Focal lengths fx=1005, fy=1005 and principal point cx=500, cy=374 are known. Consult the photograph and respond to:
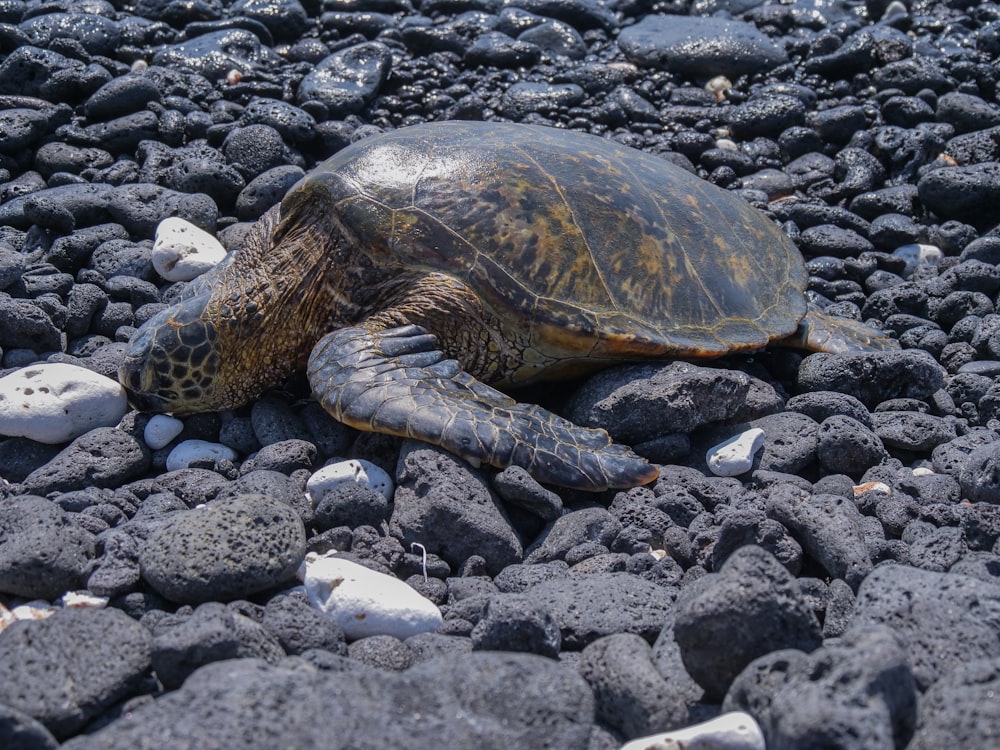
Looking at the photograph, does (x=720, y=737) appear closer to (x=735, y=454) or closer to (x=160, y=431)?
(x=735, y=454)

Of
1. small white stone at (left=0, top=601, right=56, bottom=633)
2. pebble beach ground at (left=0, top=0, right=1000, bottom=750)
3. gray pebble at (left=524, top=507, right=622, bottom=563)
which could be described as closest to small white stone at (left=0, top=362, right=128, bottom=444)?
pebble beach ground at (left=0, top=0, right=1000, bottom=750)

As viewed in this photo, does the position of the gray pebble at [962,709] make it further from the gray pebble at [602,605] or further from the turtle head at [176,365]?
the turtle head at [176,365]

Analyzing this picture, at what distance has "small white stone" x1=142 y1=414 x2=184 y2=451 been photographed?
16.4ft

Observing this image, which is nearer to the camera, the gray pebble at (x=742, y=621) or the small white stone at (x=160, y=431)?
the gray pebble at (x=742, y=621)

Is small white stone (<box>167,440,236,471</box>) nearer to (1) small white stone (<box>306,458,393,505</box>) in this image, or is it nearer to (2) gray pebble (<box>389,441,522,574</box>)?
(1) small white stone (<box>306,458,393,505</box>)

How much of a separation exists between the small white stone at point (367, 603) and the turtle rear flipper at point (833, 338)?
10.7ft

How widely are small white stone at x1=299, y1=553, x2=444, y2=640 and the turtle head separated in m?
1.79

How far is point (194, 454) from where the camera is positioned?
16.1 ft

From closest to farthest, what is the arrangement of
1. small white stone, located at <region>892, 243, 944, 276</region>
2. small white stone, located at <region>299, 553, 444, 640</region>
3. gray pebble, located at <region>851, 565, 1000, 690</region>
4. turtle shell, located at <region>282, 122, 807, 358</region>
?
1. gray pebble, located at <region>851, 565, 1000, 690</region>
2. small white stone, located at <region>299, 553, 444, 640</region>
3. turtle shell, located at <region>282, 122, 807, 358</region>
4. small white stone, located at <region>892, 243, 944, 276</region>

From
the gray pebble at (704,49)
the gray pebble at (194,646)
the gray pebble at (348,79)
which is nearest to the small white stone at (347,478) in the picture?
the gray pebble at (194,646)

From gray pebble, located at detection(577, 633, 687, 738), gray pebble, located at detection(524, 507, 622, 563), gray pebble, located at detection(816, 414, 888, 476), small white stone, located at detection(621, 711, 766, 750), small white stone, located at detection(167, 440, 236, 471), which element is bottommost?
small white stone, located at detection(167, 440, 236, 471)

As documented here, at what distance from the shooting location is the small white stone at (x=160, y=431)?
5008mm

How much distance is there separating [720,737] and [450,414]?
2161 mm

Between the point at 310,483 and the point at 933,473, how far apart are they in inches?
114
